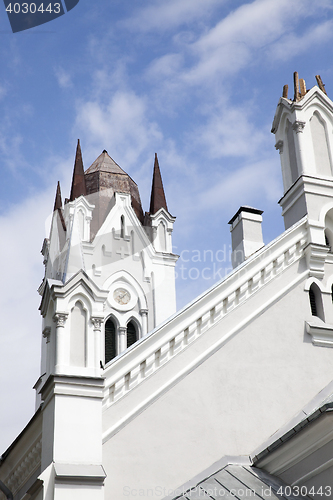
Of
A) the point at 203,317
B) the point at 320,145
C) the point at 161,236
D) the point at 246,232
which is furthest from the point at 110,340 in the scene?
the point at 203,317

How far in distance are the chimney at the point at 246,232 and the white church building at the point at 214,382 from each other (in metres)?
3.01

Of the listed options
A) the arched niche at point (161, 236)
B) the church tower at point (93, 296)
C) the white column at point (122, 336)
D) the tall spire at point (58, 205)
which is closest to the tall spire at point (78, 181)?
the church tower at point (93, 296)

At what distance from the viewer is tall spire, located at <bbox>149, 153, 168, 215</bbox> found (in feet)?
112

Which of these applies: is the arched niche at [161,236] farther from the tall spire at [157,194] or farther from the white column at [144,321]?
the white column at [144,321]

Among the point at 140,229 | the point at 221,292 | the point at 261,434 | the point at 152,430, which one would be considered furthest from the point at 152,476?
the point at 140,229

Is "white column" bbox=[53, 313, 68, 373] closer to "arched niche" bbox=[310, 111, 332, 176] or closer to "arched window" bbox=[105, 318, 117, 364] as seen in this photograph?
"arched niche" bbox=[310, 111, 332, 176]

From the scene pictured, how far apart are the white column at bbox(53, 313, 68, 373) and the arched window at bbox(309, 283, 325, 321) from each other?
4098 millimetres

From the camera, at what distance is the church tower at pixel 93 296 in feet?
24.9

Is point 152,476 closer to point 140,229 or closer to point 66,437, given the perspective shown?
point 66,437

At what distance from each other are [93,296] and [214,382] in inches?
81.4

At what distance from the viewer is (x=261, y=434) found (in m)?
8.83

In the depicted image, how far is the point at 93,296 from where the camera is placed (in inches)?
331

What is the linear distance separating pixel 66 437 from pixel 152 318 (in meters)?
22.0

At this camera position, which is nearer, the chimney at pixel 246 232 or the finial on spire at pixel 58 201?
the chimney at pixel 246 232
